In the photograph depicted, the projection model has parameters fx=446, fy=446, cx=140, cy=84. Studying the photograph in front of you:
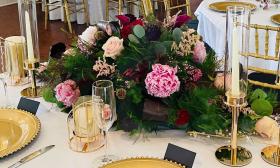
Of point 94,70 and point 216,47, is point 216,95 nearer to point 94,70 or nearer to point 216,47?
point 94,70

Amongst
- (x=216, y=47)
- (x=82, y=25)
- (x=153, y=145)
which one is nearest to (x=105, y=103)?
(x=153, y=145)

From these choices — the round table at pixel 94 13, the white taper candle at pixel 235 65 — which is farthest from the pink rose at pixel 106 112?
the round table at pixel 94 13

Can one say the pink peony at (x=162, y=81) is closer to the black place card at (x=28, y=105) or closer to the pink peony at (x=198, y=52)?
the pink peony at (x=198, y=52)

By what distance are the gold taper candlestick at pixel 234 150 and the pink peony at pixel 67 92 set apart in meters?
0.49

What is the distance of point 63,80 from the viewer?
1.46 m

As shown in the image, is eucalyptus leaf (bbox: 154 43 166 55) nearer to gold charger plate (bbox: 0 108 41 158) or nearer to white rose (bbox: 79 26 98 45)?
white rose (bbox: 79 26 98 45)

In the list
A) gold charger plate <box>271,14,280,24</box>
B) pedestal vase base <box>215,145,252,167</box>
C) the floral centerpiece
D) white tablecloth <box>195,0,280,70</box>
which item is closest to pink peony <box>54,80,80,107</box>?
→ the floral centerpiece

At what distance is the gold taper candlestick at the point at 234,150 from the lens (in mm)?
1120

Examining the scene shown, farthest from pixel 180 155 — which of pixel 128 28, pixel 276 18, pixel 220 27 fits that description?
pixel 276 18

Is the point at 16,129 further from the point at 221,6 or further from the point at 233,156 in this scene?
the point at 221,6

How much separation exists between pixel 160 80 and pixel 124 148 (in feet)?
0.73

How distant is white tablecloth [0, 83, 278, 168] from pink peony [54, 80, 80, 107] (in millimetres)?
85

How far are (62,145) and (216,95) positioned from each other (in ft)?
1.53

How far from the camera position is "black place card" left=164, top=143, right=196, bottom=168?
1.12 metres
